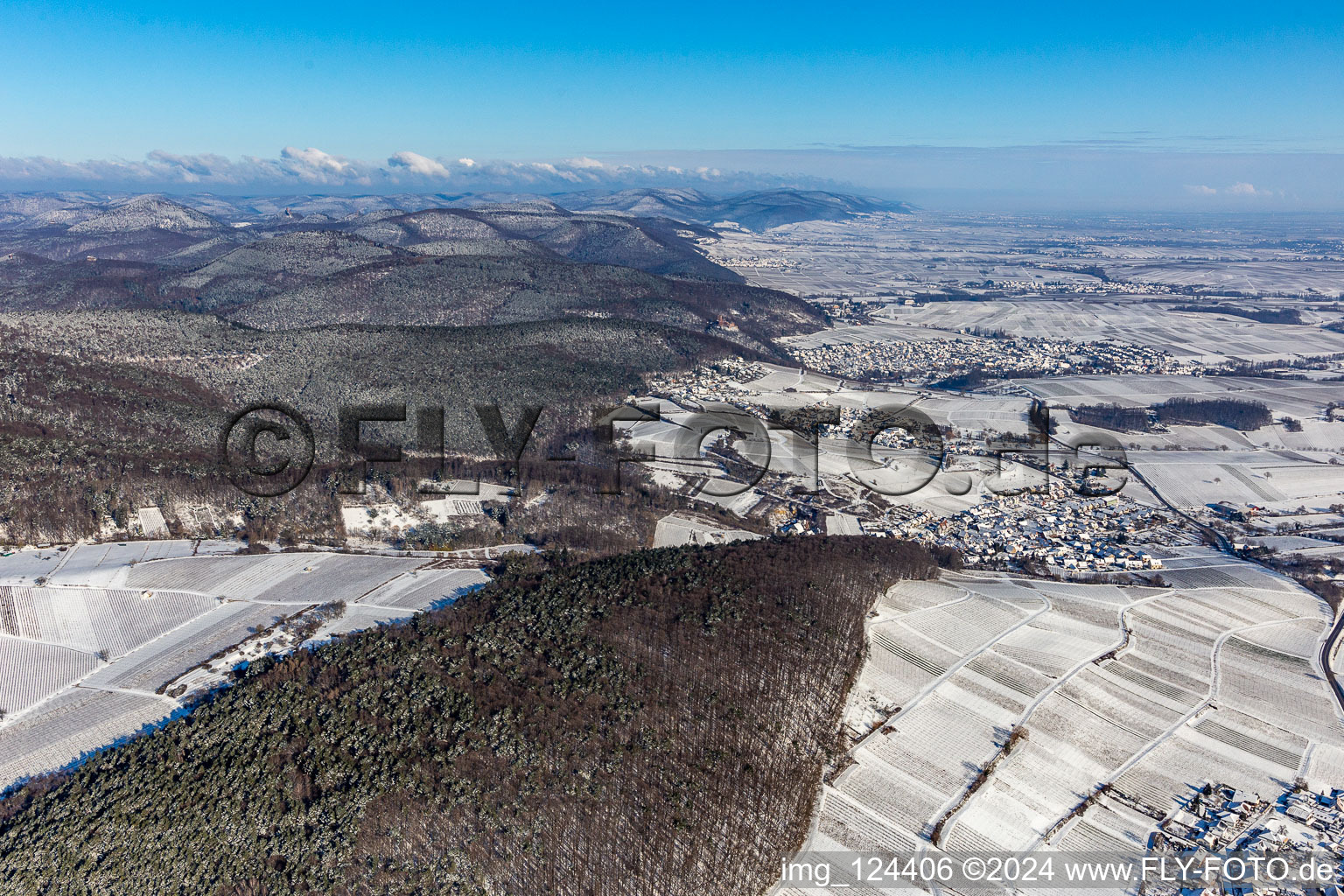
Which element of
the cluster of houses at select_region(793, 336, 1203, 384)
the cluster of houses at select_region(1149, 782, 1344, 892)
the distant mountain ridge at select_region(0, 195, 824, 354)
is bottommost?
the cluster of houses at select_region(1149, 782, 1344, 892)

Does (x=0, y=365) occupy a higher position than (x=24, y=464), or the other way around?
(x=0, y=365)

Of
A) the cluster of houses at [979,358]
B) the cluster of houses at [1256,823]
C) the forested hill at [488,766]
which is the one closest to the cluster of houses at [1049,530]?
the forested hill at [488,766]

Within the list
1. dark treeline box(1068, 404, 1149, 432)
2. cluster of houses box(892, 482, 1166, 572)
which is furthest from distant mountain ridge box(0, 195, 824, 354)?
cluster of houses box(892, 482, 1166, 572)

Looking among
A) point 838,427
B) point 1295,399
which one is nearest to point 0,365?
point 838,427

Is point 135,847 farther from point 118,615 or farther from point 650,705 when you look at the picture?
point 118,615

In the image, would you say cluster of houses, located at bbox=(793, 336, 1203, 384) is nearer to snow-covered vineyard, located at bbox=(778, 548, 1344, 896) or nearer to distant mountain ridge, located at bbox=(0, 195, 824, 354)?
distant mountain ridge, located at bbox=(0, 195, 824, 354)

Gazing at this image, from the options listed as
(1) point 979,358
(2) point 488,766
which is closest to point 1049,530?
(2) point 488,766

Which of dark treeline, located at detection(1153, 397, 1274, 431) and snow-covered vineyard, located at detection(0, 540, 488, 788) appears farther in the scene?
dark treeline, located at detection(1153, 397, 1274, 431)

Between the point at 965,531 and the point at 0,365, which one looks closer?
the point at 965,531

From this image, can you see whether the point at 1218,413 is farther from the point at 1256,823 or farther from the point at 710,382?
the point at 1256,823
